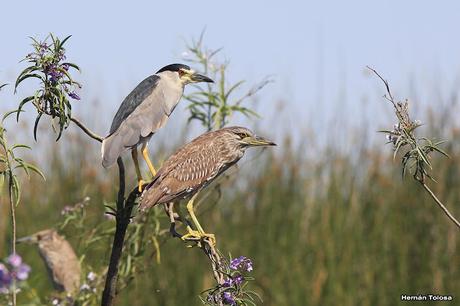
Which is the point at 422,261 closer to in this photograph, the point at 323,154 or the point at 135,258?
the point at 323,154

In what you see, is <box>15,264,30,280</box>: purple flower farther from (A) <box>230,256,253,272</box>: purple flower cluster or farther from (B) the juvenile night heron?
(B) the juvenile night heron

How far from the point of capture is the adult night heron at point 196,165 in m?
3.33

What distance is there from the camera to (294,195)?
871 centimetres

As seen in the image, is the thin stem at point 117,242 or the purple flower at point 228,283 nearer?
the purple flower at point 228,283

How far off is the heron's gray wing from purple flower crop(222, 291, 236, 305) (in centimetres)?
160

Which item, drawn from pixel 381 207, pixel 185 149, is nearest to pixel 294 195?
pixel 381 207

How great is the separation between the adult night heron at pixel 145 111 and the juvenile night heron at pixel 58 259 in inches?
105

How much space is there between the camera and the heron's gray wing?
3875 mm

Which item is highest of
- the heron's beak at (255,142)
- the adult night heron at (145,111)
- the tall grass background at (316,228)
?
the adult night heron at (145,111)

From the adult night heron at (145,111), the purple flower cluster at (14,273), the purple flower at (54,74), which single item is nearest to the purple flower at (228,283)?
the purple flower at (54,74)

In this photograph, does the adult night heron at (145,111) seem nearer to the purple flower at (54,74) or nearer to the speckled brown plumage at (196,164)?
the speckled brown plumage at (196,164)

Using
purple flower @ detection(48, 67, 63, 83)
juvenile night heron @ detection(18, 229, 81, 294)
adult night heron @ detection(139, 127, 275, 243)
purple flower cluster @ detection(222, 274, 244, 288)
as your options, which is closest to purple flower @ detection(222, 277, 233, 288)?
purple flower cluster @ detection(222, 274, 244, 288)

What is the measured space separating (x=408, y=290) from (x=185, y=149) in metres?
4.64

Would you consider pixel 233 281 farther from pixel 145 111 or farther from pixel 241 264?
pixel 145 111
